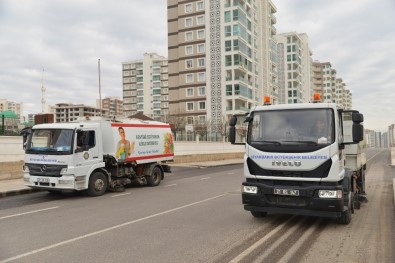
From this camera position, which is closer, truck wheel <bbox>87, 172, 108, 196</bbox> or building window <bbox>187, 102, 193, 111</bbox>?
truck wheel <bbox>87, 172, 108, 196</bbox>

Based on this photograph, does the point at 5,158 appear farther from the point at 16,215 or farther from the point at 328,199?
the point at 328,199

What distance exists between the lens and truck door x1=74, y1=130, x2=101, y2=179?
42.1ft

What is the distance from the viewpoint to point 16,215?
31.7ft

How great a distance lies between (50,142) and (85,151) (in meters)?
1.18

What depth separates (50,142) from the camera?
12.9m

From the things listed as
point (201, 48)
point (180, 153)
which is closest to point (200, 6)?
point (201, 48)

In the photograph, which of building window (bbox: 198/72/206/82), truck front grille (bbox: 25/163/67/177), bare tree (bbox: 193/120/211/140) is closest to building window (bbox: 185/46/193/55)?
building window (bbox: 198/72/206/82)

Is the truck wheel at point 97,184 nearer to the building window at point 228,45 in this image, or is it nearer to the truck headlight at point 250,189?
the truck headlight at point 250,189

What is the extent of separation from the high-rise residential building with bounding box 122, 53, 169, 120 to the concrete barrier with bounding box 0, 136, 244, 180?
74629mm

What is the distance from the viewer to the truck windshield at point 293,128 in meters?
7.64

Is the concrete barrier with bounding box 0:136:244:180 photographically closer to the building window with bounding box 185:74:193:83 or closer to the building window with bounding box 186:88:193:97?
the building window with bounding box 186:88:193:97

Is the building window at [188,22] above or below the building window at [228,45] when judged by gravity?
above

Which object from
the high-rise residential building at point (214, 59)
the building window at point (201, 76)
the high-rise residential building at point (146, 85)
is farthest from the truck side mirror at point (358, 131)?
the high-rise residential building at point (146, 85)

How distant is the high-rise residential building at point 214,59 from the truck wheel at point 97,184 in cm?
5238
